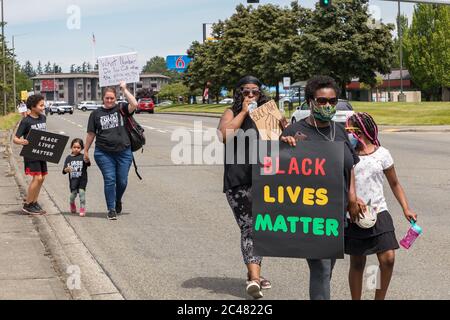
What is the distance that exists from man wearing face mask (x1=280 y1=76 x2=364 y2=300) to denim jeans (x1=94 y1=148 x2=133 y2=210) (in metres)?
5.38

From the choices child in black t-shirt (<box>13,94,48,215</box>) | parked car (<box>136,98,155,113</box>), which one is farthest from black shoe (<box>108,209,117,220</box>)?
parked car (<box>136,98,155,113</box>)

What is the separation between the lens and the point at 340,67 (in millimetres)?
66750

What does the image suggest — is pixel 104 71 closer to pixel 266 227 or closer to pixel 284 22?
pixel 266 227

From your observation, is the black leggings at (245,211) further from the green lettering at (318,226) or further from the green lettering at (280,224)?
the green lettering at (318,226)

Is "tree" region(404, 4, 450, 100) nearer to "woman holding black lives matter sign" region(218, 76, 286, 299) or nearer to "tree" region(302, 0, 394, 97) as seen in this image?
"tree" region(302, 0, 394, 97)

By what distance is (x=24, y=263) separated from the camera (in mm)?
7449

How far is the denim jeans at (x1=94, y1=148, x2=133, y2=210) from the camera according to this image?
10375 millimetres

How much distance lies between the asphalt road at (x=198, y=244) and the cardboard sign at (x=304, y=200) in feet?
3.99

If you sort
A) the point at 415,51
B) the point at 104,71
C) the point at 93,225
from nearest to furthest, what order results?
the point at 93,225
the point at 104,71
the point at 415,51

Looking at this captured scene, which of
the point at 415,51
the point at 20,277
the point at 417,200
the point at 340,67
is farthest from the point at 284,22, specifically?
the point at 20,277

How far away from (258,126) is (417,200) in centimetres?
681

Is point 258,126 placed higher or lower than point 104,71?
lower

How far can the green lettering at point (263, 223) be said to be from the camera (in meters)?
5.34

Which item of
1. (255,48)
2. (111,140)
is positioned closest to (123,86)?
(111,140)
